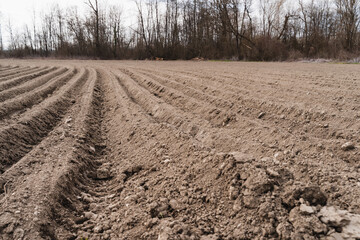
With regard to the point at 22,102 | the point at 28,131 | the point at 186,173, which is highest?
the point at 22,102

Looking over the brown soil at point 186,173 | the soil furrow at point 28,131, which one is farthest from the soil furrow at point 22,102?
the soil furrow at point 28,131

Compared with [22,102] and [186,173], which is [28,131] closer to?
[22,102]

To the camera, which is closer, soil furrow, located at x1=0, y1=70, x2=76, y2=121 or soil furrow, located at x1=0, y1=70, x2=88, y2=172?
soil furrow, located at x1=0, y1=70, x2=88, y2=172

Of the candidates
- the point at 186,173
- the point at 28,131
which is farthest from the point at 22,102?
the point at 186,173

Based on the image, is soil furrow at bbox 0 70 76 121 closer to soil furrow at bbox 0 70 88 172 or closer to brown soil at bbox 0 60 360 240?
brown soil at bbox 0 60 360 240

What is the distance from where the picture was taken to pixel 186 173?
2.77 m

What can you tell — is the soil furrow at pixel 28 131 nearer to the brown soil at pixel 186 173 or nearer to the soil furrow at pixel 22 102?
the brown soil at pixel 186 173

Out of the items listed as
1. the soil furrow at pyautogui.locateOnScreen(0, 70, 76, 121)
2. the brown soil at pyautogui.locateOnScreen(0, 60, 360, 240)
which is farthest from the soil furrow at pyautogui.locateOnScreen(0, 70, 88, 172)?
the soil furrow at pyautogui.locateOnScreen(0, 70, 76, 121)

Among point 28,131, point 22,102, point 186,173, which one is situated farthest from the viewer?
point 22,102

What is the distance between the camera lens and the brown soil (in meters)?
1.97

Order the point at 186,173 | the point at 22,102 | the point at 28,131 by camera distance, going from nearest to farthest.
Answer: the point at 186,173
the point at 28,131
the point at 22,102

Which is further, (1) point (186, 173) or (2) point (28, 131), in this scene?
(2) point (28, 131)

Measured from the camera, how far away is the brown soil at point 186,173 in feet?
6.46

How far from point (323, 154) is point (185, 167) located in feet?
5.23
